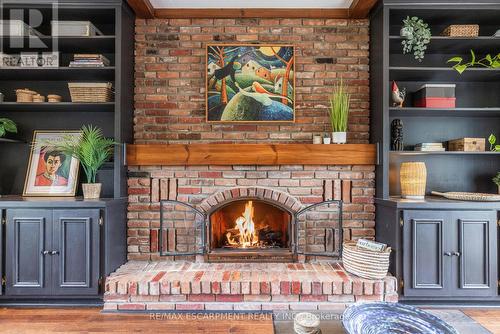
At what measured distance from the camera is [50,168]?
2.77 meters

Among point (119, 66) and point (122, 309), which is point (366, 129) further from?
point (122, 309)

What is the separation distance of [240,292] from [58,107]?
2.20 metres

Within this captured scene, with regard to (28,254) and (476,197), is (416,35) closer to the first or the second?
(476,197)

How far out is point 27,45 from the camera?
2.75 m

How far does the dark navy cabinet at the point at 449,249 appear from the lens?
2320mm

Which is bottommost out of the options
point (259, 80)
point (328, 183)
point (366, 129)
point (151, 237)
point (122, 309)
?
point (122, 309)

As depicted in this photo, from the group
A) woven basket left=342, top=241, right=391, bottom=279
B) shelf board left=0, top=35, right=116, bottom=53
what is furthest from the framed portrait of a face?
woven basket left=342, top=241, right=391, bottom=279

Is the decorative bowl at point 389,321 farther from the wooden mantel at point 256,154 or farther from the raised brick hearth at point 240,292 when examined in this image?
the wooden mantel at point 256,154

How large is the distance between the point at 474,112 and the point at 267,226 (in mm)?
2071

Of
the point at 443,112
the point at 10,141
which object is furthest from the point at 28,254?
the point at 443,112

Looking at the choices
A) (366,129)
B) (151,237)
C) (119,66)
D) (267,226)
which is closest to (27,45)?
(119,66)

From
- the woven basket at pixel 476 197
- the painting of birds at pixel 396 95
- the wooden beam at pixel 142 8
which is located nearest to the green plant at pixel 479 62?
the painting of birds at pixel 396 95

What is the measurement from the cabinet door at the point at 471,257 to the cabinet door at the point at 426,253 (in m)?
0.07

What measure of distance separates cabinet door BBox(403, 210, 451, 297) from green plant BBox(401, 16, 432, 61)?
135 cm
